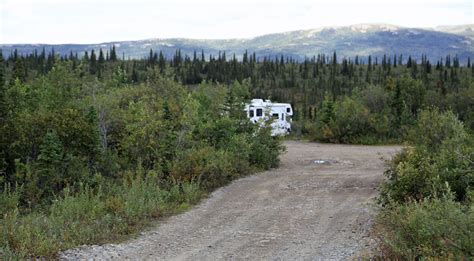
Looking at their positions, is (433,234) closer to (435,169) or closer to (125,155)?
(435,169)

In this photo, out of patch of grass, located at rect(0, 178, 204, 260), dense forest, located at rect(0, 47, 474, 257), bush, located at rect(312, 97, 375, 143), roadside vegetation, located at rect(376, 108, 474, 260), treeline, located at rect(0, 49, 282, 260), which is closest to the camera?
roadside vegetation, located at rect(376, 108, 474, 260)

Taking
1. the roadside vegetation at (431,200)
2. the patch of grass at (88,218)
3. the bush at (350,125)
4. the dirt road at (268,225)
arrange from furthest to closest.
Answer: the bush at (350,125) → the dirt road at (268,225) → the patch of grass at (88,218) → the roadside vegetation at (431,200)

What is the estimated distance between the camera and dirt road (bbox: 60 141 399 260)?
28.3 ft

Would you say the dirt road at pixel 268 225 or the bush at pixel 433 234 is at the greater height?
the bush at pixel 433 234

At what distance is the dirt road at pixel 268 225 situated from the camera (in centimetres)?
863

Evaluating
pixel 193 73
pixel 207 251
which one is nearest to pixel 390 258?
pixel 207 251

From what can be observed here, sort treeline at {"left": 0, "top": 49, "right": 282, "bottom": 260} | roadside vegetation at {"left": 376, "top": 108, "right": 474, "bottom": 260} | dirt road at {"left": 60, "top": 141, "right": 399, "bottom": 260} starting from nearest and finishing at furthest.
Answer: roadside vegetation at {"left": 376, "top": 108, "right": 474, "bottom": 260}
dirt road at {"left": 60, "top": 141, "right": 399, "bottom": 260}
treeline at {"left": 0, "top": 49, "right": 282, "bottom": 260}

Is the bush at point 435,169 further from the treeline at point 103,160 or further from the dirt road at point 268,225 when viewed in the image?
the treeline at point 103,160

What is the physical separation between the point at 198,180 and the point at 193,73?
64.5 m

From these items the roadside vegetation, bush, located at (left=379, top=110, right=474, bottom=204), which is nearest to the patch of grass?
the roadside vegetation

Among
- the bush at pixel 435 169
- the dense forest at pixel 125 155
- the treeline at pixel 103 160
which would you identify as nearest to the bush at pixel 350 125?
the dense forest at pixel 125 155

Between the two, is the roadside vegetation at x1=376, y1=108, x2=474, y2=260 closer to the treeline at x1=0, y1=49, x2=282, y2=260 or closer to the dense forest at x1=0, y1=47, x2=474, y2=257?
the dense forest at x1=0, y1=47, x2=474, y2=257

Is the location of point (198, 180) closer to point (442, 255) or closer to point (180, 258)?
point (180, 258)

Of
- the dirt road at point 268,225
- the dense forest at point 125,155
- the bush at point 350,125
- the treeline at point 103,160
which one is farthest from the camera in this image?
the bush at point 350,125
